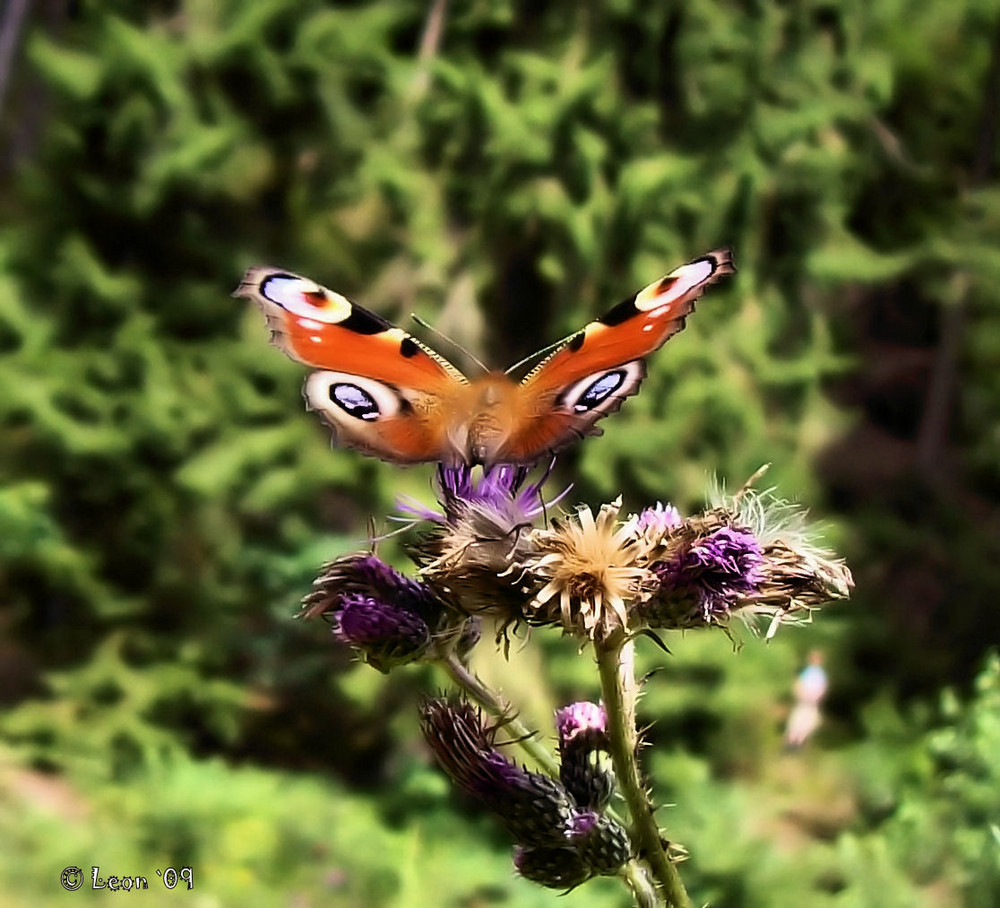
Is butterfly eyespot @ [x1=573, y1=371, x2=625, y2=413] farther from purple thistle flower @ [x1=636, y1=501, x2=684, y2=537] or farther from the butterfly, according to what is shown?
purple thistle flower @ [x1=636, y1=501, x2=684, y2=537]

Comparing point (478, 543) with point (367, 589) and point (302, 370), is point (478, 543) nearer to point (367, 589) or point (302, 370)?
point (367, 589)

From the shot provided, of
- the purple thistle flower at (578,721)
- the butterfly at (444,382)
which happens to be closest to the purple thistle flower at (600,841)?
the purple thistle flower at (578,721)

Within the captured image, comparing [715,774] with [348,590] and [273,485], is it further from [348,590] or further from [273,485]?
[348,590]

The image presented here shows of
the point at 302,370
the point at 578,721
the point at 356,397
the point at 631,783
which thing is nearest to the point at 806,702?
the point at 302,370

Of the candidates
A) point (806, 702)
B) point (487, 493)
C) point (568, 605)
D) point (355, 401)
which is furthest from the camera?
point (806, 702)

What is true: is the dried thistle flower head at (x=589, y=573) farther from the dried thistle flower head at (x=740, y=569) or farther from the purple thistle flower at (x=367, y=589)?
the purple thistle flower at (x=367, y=589)

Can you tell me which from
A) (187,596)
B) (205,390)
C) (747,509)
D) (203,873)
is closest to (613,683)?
(747,509)

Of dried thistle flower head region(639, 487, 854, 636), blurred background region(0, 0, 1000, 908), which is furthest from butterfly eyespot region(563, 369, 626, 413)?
blurred background region(0, 0, 1000, 908)
